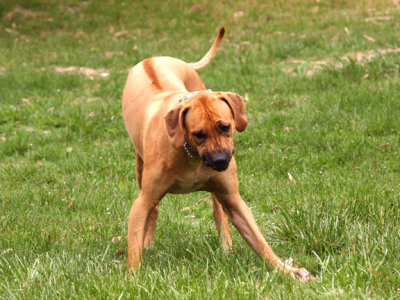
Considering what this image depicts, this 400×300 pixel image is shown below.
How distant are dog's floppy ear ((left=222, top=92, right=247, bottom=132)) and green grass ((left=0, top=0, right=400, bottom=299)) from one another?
79 cm

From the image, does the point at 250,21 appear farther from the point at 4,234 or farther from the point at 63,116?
the point at 4,234

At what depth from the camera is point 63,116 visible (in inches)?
337

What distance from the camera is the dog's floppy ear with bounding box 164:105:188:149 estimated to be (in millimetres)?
3715

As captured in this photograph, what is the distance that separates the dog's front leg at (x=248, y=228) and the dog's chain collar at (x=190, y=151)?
39 centimetres

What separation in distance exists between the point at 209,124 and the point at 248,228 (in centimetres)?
86

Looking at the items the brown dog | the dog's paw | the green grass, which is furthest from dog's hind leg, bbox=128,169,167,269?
the dog's paw

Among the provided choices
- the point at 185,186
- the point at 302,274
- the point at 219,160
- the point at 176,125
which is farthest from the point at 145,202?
the point at 302,274

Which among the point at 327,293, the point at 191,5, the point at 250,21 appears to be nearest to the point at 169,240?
the point at 327,293

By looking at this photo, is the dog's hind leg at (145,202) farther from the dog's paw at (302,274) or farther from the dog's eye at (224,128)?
the dog's paw at (302,274)

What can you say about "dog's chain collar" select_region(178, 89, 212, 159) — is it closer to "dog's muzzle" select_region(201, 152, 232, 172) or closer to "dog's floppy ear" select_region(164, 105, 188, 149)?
"dog's floppy ear" select_region(164, 105, 188, 149)

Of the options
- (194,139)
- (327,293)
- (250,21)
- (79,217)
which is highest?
(194,139)

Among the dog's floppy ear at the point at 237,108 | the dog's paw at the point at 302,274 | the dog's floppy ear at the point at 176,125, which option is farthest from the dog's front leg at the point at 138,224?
the dog's paw at the point at 302,274

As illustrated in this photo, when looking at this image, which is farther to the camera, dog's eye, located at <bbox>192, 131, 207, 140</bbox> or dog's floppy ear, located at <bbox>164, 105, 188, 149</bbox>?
dog's floppy ear, located at <bbox>164, 105, 188, 149</bbox>

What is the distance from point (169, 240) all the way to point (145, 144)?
752 millimetres
